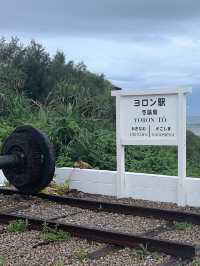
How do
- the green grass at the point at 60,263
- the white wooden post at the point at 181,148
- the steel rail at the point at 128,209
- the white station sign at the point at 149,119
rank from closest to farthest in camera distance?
the green grass at the point at 60,263 → the steel rail at the point at 128,209 → the white wooden post at the point at 181,148 → the white station sign at the point at 149,119

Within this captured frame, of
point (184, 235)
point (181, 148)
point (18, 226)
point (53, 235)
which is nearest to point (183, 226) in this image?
point (184, 235)

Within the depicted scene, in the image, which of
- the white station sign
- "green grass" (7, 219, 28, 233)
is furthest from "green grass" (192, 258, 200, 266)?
the white station sign

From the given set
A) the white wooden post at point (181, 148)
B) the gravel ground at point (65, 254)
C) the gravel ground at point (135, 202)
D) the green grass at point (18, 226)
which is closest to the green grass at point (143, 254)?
the gravel ground at point (65, 254)

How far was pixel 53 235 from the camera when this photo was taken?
7.08 meters

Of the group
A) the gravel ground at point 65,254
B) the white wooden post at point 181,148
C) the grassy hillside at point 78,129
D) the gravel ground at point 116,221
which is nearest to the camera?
the gravel ground at point 65,254

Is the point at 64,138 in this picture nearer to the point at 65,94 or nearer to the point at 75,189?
the point at 75,189

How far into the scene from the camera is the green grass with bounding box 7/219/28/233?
759cm

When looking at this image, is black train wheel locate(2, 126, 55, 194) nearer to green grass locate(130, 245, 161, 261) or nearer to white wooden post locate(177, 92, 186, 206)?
white wooden post locate(177, 92, 186, 206)

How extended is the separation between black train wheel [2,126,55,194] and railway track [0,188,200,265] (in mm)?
368

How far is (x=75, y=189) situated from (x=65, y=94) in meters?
7.51

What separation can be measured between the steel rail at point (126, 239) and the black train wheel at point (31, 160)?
1.52 metres

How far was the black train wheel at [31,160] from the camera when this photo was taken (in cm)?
924

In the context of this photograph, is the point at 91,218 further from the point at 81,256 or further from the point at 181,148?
the point at 81,256

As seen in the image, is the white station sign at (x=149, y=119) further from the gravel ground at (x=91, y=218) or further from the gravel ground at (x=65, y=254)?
the gravel ground at (x=65, y=254)
